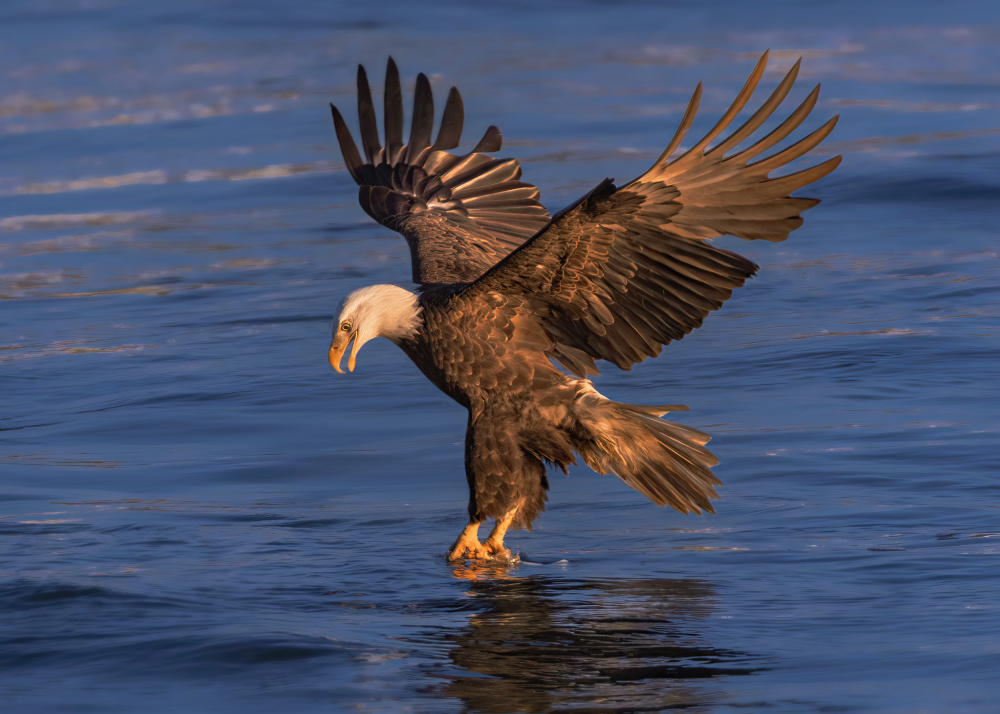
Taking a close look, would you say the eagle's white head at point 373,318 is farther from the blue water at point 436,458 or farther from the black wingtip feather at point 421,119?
the black wingtip feather at point 421,119

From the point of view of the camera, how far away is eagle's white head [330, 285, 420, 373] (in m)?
5.23

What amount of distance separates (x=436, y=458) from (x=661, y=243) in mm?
1841

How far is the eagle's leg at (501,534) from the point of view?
209 inches

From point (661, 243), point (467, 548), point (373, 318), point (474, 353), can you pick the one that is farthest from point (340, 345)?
point (661, 243)

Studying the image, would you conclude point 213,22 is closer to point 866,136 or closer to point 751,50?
point 751,50

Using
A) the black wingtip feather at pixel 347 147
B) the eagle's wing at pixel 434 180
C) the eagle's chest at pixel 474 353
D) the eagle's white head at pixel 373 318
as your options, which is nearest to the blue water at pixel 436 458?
the eagle's chest at pixel 474 353

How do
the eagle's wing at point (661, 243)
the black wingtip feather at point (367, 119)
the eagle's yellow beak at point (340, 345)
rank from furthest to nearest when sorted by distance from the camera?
the black wingtip feather at point (367, 119), the eagle's yellow beak at point (340, 345), the eagle's wing at point (661, 243)

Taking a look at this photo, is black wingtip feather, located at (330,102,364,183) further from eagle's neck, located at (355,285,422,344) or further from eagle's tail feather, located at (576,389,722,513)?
eagle's tail feather, located at (576,389,722,513)

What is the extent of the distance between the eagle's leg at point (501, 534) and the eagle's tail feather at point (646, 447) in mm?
359

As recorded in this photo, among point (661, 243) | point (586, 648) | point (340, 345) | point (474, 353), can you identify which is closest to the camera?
point (586, 648)

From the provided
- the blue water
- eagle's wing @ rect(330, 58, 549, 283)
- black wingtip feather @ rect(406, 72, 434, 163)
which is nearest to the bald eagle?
the blue water

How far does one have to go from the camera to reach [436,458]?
6473mm

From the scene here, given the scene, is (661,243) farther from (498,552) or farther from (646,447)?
(498,552)

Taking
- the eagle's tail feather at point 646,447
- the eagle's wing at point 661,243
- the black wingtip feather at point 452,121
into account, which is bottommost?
the eagle's tail feather at point 646,447
